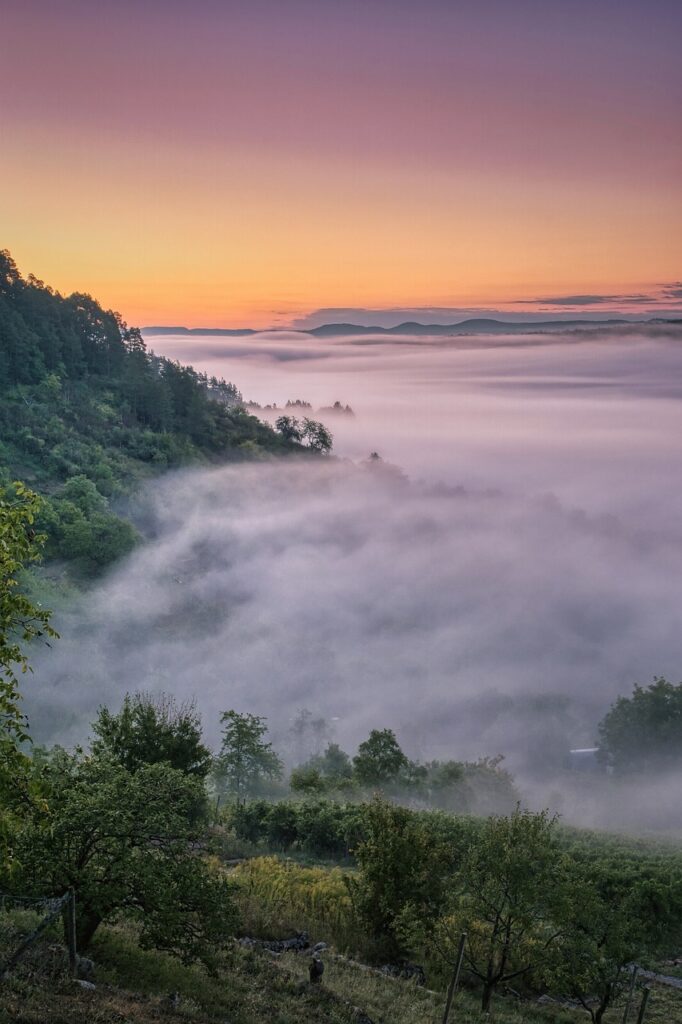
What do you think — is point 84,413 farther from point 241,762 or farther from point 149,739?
point 149,739

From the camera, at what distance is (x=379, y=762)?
72.9 meters

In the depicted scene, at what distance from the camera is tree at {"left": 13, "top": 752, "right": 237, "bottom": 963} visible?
17.2 metres

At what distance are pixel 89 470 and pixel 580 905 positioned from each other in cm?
11269

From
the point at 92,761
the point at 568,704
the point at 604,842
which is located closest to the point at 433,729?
the point at 568,704

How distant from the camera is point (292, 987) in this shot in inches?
808

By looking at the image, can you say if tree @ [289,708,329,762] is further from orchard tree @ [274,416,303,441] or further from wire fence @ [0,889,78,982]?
wire fence @ [0,889,78,982]

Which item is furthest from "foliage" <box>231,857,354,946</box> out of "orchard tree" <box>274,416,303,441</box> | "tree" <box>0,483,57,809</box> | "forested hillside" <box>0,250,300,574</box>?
"orchard tree" <box>274,416,303,441</box>

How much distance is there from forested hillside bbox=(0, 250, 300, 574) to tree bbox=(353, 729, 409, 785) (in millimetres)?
48777

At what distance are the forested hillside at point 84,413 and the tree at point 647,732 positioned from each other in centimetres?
6823

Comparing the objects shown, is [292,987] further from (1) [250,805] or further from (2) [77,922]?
(1) [250,805]

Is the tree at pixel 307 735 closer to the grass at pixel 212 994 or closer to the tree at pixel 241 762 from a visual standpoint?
the tree at pixel 241 762

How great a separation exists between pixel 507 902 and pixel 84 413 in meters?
121

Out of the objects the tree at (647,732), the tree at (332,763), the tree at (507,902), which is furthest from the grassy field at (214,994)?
the tree at (647,732)

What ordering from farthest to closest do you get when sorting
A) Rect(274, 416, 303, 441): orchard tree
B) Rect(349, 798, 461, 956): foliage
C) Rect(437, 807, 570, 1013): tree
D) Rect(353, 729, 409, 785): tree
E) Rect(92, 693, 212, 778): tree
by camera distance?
Rect(274, 416, 303, 441): orchard tree → Rect(353, 729, 409, 785): tree → Rect(92, 693, 212, 778): tree → Rect(349, 798, 461, 956): foliage → Rect(437, 807, 570, 1013): tree
